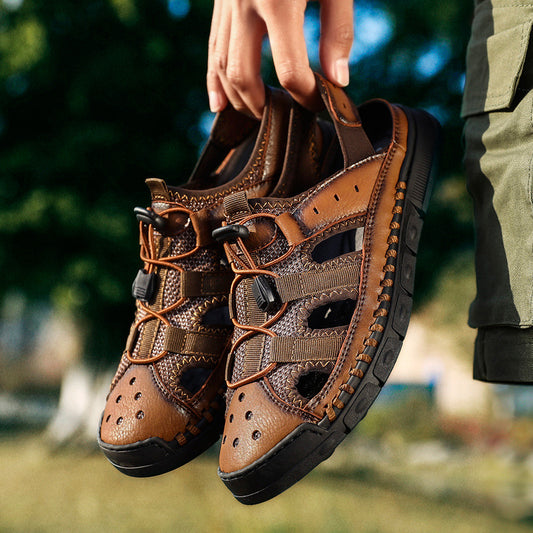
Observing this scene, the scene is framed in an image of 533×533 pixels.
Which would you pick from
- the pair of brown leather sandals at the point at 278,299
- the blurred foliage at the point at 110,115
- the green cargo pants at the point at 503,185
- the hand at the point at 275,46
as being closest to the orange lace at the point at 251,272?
the pair of brown leather sandals at the point at 278,299

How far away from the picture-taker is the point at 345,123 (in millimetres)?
1058

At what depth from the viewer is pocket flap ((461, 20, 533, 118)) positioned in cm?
95

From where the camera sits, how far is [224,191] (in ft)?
3.65

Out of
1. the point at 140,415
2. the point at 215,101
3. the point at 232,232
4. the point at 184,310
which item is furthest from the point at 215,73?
the point at 140,415

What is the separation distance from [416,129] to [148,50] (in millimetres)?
4639

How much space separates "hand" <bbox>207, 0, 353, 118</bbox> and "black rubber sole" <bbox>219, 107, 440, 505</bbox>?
0.75 feet

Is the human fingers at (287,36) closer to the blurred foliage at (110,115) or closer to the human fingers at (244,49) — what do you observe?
the human fingers at (244,49)

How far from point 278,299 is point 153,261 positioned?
29 cm

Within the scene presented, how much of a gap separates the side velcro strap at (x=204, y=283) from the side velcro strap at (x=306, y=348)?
217 millimetres

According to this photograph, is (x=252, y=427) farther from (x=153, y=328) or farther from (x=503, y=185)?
(x=503, y=185)

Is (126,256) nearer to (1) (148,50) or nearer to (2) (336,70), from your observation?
(1) (148,50)

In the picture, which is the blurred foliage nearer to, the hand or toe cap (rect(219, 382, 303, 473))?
the hand

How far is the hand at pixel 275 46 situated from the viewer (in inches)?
37.4

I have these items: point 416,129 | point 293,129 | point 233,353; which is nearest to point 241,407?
point 233,353
